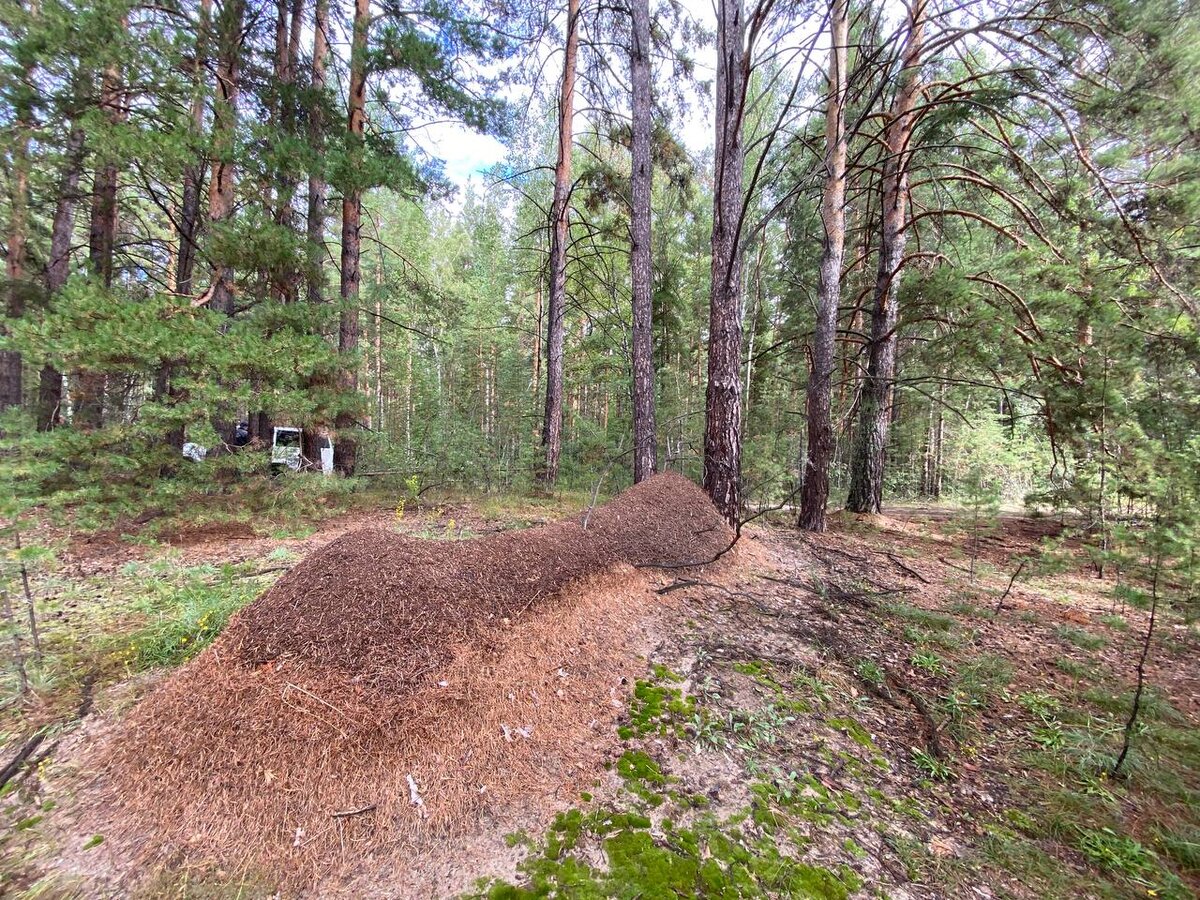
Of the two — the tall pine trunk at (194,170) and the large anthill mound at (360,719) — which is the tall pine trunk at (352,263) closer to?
the tall pine trunk at (194,170)

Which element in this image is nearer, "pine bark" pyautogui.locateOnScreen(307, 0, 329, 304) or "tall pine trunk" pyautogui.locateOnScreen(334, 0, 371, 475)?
"pine bark" pyautogui.locateOnScreen(307, 0, 329, 304)

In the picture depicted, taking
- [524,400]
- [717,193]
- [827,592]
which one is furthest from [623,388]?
[827,592]

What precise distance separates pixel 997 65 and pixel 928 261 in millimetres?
3225

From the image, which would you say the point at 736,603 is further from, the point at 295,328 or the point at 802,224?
the point at 802,224

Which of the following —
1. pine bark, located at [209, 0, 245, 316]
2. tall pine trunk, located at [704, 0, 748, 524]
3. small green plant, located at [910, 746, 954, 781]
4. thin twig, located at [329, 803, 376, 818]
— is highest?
pine bark, located at [209, 0, 245, 316]

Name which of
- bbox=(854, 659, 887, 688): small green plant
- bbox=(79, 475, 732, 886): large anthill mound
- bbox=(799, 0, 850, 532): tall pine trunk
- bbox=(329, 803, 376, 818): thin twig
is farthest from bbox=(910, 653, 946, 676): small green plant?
bbox=(799, 0, 850, 532): tall pine trunk

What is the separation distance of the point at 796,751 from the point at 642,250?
22.2 ft

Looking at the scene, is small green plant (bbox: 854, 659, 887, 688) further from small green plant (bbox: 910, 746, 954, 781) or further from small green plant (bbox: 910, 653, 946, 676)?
small green plant (bbox: 910, 746, 954, 781)

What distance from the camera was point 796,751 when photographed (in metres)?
2.38

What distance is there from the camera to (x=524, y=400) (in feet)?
56.9

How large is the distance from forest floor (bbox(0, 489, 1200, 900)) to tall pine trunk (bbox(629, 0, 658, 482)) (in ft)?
9.74

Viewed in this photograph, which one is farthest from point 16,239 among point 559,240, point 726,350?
point 726,350

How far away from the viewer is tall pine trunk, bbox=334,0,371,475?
21.5ft

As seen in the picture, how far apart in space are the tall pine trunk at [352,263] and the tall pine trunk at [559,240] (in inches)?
145
